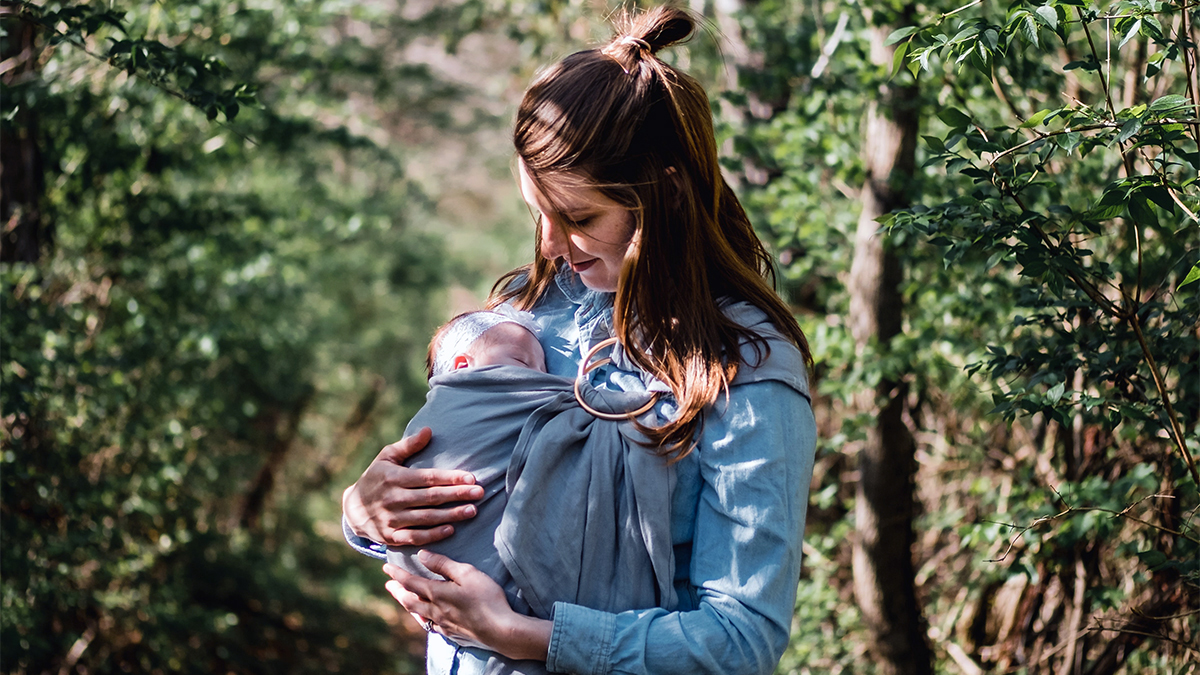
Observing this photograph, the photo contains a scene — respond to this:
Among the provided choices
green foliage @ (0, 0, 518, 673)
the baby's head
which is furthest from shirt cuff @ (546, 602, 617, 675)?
green foliage @ (0, 0, 518, 673)

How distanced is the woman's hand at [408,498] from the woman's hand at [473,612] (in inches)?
1.7

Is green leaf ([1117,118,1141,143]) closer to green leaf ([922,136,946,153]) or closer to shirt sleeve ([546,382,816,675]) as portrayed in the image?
green leaf ([922,136,946,153])

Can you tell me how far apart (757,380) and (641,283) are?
0.22 metres

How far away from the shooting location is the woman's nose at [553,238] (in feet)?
4.57

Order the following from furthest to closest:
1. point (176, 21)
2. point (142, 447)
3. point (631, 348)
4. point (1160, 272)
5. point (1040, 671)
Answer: point (142, 447), point (176, 21), point (1040, 671), point (1160, 272), point (631, 348)

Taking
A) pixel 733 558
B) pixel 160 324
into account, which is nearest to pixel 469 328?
pixel 733 558

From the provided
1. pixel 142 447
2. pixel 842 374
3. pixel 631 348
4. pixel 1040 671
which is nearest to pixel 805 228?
pixel 842 374

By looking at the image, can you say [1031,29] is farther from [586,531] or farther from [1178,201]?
[586,531]

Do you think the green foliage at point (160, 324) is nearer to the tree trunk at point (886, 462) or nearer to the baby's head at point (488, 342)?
the baby's head at point (488, 342)

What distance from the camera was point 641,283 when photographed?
1.33 m

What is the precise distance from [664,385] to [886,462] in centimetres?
155

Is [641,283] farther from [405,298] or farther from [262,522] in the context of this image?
[405,298]

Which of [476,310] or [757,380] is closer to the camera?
[757,380]

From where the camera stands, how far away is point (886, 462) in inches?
105
